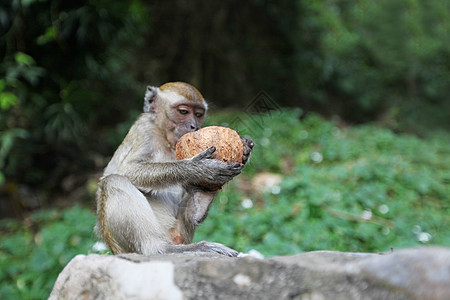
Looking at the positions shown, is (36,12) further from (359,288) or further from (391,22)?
(391,22)

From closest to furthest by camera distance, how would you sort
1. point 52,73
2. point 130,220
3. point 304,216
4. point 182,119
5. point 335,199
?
point 130,220 < point 182,119 < point 304,216 < point 335,199 < point 52,73

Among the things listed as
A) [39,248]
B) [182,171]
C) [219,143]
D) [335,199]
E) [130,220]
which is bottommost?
[39,248]

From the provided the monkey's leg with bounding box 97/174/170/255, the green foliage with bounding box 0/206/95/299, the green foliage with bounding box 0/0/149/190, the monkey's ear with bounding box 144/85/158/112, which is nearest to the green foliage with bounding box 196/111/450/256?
the monkey's ear with bounding box 144/85/158/112

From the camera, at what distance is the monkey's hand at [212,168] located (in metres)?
3.05

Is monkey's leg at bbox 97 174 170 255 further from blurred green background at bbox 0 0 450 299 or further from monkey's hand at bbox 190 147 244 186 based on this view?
blurred green background at bbox 0 0 450 299

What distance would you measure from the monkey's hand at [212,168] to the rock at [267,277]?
813 millimetres

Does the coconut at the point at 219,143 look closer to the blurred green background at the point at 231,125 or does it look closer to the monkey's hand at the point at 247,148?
the monkey's hand at the point at 247,148

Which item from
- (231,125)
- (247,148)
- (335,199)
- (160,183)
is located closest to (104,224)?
(160,183)

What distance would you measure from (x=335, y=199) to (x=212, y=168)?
130 inches

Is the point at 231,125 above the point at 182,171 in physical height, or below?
above

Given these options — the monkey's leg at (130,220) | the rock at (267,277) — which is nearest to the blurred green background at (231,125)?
the monkey's leg at (130,220)

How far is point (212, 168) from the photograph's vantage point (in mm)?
3064

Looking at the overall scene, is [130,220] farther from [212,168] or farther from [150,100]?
[150,100]

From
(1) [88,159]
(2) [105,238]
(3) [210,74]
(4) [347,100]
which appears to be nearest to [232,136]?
(2) [105,238]
